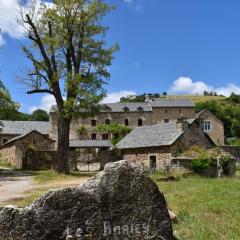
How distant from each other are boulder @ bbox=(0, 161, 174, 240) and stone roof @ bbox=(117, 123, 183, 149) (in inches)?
1179

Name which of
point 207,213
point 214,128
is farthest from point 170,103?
point 207,213

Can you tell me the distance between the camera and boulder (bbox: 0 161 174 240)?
6.09 meters

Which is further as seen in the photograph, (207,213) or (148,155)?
(148,155)

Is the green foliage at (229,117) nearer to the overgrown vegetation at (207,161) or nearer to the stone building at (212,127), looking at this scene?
the stone building at (212,127)

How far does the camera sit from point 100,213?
6367mm

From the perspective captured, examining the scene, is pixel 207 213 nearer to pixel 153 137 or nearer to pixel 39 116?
pixel 153 137

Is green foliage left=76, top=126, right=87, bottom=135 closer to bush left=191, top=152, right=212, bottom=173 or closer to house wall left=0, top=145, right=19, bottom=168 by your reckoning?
house wall left=0, top=145, right=19, bottom=168

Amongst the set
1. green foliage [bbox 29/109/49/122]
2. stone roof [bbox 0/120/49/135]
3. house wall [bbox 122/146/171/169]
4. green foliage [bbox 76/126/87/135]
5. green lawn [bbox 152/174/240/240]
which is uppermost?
green foliage [bbox 29/109/49/122]

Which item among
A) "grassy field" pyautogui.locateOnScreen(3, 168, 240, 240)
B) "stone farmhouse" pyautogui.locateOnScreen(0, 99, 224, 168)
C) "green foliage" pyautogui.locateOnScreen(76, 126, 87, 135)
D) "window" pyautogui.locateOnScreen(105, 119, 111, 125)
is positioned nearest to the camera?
"grassy field" pyautogui.locateOnScreen(3, 168, 240, 240)

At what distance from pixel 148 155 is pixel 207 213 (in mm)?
28147

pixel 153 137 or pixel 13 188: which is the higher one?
pixel 153 137

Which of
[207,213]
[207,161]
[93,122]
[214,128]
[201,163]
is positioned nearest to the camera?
[207,213]

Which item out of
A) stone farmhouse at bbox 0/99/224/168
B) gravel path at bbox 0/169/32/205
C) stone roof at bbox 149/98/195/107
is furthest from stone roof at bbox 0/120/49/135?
gravel path at bbox 0/169/32/205

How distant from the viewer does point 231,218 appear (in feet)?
32.5
